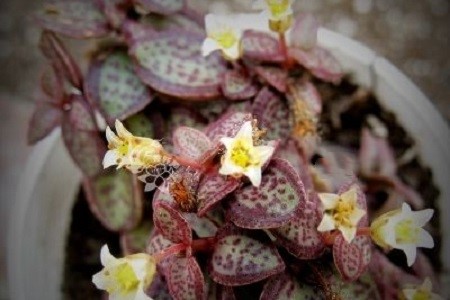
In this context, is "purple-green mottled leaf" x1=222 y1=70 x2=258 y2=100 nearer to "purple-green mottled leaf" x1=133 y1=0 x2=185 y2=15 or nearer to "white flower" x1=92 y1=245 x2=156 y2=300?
"purple-green mottled leaf" x1=133 y1=0 x2=185 y2=15

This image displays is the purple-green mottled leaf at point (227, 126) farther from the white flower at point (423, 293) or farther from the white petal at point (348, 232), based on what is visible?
the white flower at point (423, 293)

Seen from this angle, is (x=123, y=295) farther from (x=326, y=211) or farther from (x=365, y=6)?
(x=365, y=6)

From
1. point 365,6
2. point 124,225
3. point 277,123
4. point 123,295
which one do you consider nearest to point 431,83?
point 365,6

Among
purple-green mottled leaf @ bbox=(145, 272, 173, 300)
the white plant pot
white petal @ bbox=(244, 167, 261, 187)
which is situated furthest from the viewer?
the white plant pot

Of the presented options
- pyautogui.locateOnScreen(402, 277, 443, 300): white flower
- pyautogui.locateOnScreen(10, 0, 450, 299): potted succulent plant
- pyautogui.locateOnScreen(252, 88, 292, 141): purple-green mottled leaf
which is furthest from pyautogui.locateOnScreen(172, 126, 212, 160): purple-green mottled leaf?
pyautogui.locateOnScreen(402, 277, 443, 300): white flower

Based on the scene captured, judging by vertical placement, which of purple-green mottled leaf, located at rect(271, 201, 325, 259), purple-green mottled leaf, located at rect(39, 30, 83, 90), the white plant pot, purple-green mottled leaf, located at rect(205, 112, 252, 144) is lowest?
the white plant pot

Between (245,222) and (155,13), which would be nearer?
(245,222)

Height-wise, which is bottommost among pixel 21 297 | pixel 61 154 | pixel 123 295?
pixel 21 297

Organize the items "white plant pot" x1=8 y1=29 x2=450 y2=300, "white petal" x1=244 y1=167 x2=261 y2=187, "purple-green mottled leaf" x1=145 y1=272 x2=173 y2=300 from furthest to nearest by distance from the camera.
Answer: "white plant pot" x1=8 y1=29 x2=450 y2=300, "purple-green mottled leaf" x1=145 y1=272 x2=173 y2=300, "white petal" x1=244 y1=167 x2=261 y2=187

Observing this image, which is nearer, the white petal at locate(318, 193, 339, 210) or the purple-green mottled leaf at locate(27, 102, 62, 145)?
the white petal at locate(318, 193, 339, 210)
